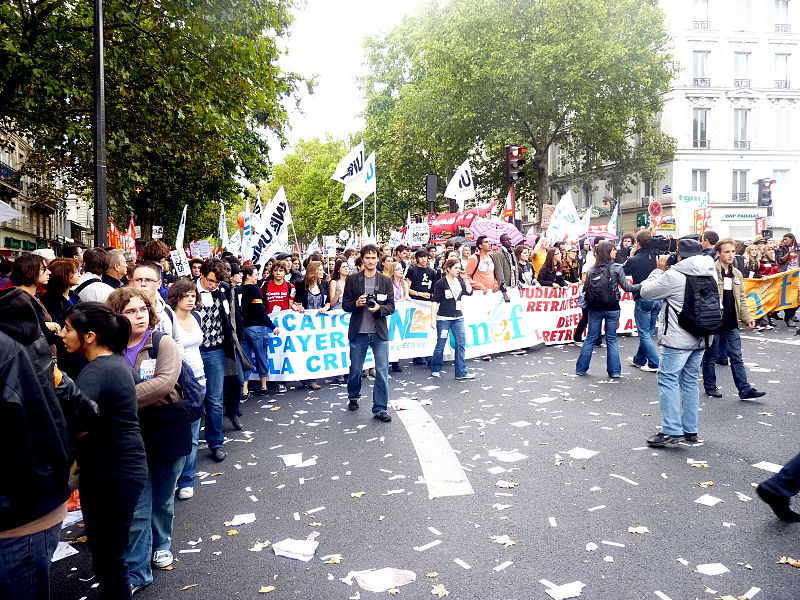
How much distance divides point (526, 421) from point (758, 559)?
343 cm

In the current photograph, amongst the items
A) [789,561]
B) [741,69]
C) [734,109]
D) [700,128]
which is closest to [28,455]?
[789,561]

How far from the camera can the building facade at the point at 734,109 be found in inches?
1873

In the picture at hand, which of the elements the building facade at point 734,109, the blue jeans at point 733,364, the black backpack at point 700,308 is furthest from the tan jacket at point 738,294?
the building facade at point 734,109

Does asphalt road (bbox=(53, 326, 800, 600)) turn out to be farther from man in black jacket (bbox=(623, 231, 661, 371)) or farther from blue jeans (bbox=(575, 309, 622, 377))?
man in black jacket (bbox=(623, 231, 661, 371))

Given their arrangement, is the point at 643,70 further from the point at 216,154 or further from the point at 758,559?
the point at 758,559

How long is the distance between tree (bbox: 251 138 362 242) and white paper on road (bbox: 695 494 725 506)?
42480mm

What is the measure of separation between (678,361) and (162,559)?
4.65m

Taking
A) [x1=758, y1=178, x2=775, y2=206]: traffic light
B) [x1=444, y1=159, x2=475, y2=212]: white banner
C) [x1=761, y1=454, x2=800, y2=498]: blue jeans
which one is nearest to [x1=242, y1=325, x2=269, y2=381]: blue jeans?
[x1=761, y1=454, x2=800, y2=498]: blue jeans

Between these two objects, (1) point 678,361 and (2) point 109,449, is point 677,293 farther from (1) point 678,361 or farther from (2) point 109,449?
(2) point 109,449

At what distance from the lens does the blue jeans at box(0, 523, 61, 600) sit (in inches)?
97.8

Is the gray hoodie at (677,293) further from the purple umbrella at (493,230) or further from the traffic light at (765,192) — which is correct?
the traffic light at (765,192)

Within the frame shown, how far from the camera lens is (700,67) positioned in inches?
1906

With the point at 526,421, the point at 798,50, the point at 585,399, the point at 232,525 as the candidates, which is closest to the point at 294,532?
the point at 232,525

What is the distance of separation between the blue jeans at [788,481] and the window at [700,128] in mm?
48008
